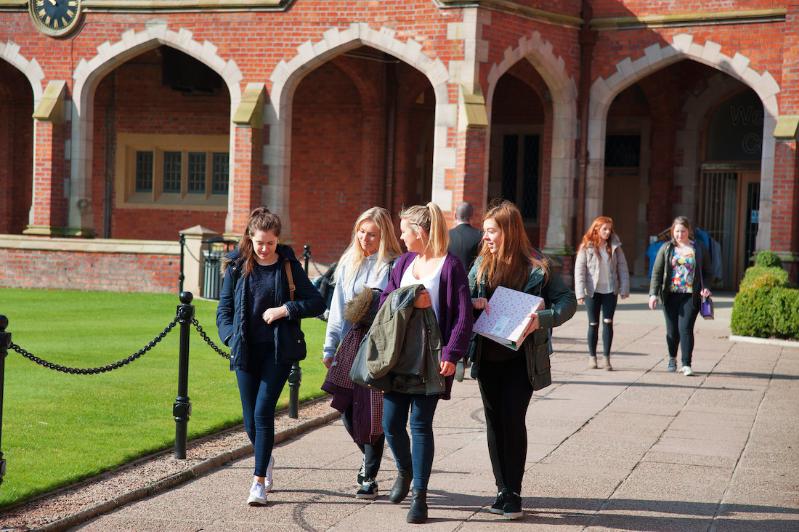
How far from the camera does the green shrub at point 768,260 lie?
1732cm

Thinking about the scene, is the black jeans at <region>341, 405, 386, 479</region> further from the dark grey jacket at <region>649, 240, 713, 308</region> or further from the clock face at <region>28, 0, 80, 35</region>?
the clock face at <region>28, 0, 80, 35</region>

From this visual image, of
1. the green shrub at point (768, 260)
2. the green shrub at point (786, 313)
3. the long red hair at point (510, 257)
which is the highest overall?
the long red hair at point (510, 257)

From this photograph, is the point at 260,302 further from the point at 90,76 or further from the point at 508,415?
the point at 90,76

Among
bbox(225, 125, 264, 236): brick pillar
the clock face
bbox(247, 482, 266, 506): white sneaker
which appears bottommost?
bbox(247, 482, 266, 506): white sneaker

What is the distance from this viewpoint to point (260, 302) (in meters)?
5.85

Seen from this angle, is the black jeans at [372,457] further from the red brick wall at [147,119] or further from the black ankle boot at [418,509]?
the red brick wall at [147,119]

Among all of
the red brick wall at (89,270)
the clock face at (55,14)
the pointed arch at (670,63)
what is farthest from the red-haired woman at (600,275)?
the clock face at (55,14)

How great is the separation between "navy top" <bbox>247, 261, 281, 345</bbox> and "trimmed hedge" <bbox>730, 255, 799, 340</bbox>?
9.23m

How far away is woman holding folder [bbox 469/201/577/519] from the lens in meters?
5.58

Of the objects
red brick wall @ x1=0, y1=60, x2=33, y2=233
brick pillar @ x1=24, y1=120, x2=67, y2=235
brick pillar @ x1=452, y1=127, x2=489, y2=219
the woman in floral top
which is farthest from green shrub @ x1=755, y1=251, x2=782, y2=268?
red brick wall @ x1=0, y1=60, x2=33, y2=233

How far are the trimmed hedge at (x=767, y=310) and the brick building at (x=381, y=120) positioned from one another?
4.50 m

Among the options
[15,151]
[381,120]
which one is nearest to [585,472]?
[381,120]

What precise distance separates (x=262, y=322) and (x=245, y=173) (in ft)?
43.1

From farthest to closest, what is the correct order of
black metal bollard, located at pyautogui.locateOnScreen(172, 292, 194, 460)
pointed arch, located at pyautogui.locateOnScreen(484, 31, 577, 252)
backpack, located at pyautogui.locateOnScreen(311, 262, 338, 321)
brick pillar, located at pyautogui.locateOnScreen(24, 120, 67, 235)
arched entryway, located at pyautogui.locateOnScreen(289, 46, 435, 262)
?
1. arched entryway, located at pyautogui.locateOnScreen(289, 46, 435, 262)
2. brick pillar, located at pyautogui.locateOnScreen(24, 120, 67, 235)
3. pointed arch, located at pyautogui.locateOnScreen(484, 31, 577, 252)
4. black metal bollard, located at pyautogui.locateOnScreen(172, 292, 194, 460)
5. backpack, located at pyautogui.locateOnScreen(311, 262, 338, 321)
